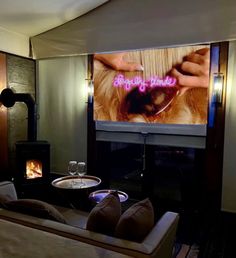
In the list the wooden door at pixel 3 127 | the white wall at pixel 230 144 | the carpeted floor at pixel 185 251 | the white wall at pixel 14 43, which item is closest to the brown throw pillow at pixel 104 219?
the carpeted floor at pixel 185 251

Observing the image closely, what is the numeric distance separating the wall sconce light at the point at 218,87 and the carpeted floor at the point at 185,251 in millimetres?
1849

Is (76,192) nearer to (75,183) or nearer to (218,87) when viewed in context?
(75,183)

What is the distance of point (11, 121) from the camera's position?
4379 millimetres

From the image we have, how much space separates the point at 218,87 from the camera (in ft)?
11.1

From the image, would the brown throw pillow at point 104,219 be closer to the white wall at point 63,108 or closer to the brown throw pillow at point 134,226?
the brown throw pillow at point 134,226

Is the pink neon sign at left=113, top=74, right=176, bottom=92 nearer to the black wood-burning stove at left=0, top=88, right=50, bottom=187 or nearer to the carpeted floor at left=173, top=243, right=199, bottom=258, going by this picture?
the black wood-burning stove at left=0, top=88, right=50, bottom=187

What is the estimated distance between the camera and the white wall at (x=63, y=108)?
14.7 ft

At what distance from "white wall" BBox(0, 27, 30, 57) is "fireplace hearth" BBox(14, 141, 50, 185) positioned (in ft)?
5.16

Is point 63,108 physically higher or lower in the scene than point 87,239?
higher

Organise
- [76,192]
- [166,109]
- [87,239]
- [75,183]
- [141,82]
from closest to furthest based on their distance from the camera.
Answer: [87,239]
[76,192]
[75,183]
[166,109]
[141,82]

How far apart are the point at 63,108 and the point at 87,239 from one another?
341 cm

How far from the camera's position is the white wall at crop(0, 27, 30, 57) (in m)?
4.12

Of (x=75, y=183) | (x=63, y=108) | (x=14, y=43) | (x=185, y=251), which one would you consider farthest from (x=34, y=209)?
(x=14, y=43)

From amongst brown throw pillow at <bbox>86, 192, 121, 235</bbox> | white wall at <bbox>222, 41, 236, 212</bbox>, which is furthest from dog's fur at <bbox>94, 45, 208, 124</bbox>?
brown throw pillow at <bbox>86, 192, 121, 235</bbox>
